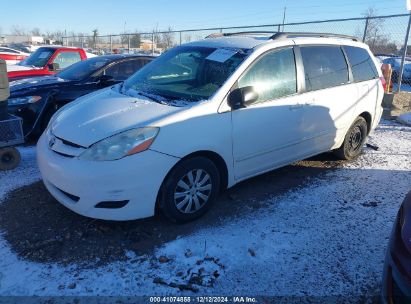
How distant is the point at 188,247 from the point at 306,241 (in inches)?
43.5

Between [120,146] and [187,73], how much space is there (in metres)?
1.53

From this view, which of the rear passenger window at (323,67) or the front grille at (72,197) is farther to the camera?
the rear passenger window at (323,67)

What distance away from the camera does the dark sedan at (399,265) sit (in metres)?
1.97

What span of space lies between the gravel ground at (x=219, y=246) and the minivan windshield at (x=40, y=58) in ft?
18.4

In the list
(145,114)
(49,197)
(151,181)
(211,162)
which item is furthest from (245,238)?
(49,197)

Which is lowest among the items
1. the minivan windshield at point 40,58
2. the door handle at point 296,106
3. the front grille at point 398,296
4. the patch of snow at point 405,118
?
the front grille at point 398,296

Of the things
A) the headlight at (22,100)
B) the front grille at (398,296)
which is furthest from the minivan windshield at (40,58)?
the front grille at (398,296)

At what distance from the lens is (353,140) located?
544cm

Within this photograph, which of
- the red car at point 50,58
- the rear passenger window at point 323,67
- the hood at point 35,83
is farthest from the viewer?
the red car at point 50,58

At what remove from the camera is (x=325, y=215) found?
388cm

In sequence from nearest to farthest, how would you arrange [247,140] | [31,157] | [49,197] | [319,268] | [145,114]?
[319,268]
[145,114]
[247,140]
[49,197]
[31,157]

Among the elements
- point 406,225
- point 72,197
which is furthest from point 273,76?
point 72,197

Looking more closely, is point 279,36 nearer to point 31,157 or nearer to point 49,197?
point 49,197

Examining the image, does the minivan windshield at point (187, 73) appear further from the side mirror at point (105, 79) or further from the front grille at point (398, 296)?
the front grille at point (398, 296)
